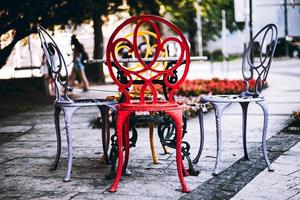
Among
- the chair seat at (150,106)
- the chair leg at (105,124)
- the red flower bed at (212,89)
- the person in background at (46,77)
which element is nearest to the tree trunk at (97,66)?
the person in background at (46,77)

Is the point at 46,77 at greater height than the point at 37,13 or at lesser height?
lesser

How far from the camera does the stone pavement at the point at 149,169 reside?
13.3 ft

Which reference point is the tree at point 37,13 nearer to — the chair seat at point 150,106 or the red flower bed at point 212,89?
the red flower bed at point 212,89

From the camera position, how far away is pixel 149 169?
4.86 m

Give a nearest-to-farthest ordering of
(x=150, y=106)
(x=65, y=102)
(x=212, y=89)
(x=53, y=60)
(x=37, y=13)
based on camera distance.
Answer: (x=150, y=106) < (x=65, y=102) < (x=53, y=60) < (x=37, y=13) < (x=212, y=89)

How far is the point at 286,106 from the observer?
30.7 feet

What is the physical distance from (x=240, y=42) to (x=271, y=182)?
134 ft

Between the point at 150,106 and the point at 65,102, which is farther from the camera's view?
the point at 65,102

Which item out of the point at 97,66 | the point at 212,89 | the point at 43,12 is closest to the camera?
the point at 43,12

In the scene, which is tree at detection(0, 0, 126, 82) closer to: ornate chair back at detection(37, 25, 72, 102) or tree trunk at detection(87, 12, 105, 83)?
ornate chair back at detection(37, 25, 72, 102)

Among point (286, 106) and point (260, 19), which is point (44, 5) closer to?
point (286, 106)

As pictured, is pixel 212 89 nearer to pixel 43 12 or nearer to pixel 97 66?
pixel 43 12

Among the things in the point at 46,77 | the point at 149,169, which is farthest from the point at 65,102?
the point at 46,77

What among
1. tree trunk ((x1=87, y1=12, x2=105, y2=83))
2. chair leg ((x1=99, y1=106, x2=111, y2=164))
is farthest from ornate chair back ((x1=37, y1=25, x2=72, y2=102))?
tree trunk ((x1=87, y1=12, x2=105, y2=83))
